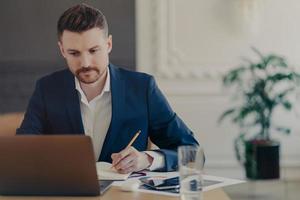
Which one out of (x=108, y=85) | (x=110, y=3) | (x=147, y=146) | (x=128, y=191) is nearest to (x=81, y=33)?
(x=108, y=85)

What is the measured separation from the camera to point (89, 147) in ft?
4.97

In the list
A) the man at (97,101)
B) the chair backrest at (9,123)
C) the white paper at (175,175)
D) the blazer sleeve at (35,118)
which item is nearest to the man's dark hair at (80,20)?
the man at (97,101)

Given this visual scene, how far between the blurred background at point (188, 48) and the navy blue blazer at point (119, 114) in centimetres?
226

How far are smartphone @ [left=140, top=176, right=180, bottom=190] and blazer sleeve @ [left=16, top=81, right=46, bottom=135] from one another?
559 mm

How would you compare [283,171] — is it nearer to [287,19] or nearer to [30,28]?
[287,19]

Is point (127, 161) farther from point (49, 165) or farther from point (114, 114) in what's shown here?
point (49, 165)

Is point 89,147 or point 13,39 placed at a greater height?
point 13,39

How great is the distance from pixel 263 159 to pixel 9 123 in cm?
251

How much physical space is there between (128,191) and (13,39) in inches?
119

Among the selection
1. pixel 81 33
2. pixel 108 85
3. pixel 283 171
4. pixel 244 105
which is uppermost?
pixel 81 33

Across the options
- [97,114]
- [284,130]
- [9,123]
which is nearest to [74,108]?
[97,114]

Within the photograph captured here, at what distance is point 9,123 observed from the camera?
225 centimetres

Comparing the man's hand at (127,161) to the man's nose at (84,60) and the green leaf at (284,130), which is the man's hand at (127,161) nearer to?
the man's nose at (84,60)

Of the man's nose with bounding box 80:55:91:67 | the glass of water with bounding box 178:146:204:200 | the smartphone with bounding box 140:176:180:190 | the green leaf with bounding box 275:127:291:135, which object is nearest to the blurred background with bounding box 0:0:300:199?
the green leaf with bounding box 275:127:291:135
